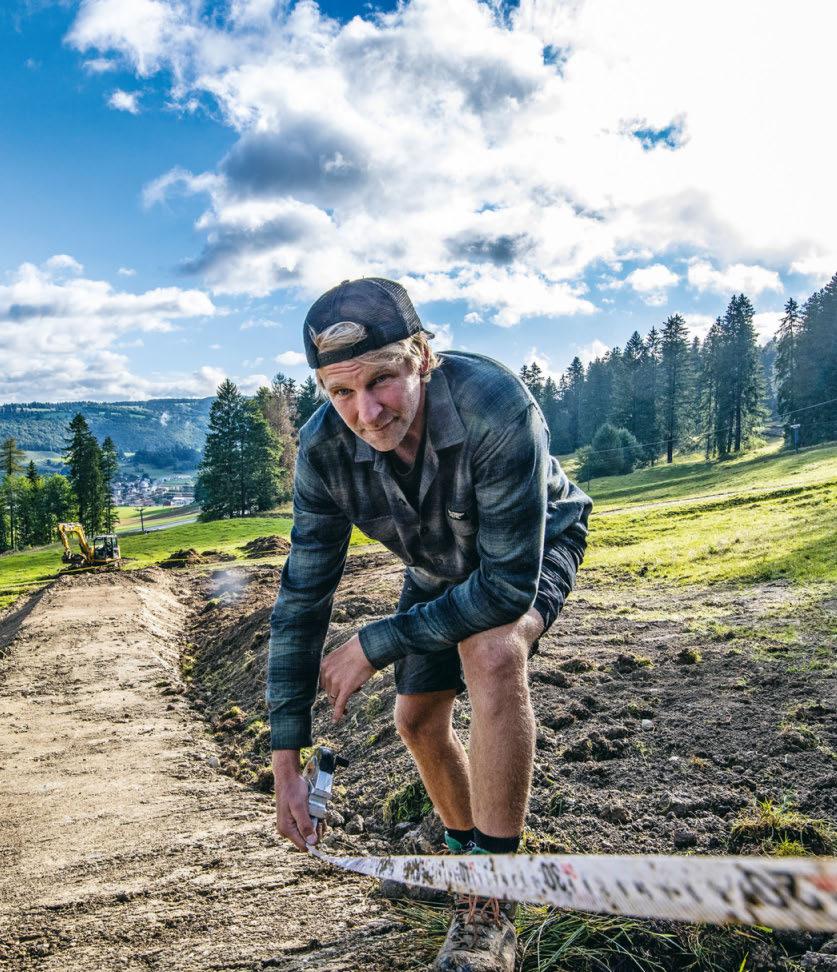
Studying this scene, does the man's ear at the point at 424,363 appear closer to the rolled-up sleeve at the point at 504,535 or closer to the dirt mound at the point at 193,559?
the rolled-up sleeve at the point at 504,535

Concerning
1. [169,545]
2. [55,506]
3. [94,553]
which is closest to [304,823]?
[94,553]

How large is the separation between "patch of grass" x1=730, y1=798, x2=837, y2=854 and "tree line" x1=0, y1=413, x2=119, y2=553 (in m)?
61.2

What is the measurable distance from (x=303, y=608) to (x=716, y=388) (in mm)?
62476

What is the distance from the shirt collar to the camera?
2369 millimetres

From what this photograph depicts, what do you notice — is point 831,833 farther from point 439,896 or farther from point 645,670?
point 645,670

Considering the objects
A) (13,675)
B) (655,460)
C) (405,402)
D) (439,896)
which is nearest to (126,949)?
(439,896)

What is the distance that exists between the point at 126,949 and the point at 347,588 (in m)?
11.3

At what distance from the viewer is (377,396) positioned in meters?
2.41

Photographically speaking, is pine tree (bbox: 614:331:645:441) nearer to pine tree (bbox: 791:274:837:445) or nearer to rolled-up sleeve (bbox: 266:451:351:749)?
pine tree (bbox: 791:274:837:445)

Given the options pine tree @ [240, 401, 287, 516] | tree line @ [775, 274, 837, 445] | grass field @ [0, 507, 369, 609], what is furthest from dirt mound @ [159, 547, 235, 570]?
tree line @ [775, 274, 837, 445]

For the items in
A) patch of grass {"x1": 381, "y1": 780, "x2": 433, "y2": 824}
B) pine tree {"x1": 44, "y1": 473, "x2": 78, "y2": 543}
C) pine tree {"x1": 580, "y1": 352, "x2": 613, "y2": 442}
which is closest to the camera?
patch of grass {"x1": 381, "y1": 780, "x2": 433, "y2": 824}

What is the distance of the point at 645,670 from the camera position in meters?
5.40

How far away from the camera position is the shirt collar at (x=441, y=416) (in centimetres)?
237

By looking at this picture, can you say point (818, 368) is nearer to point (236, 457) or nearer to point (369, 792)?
point (236, 457)
